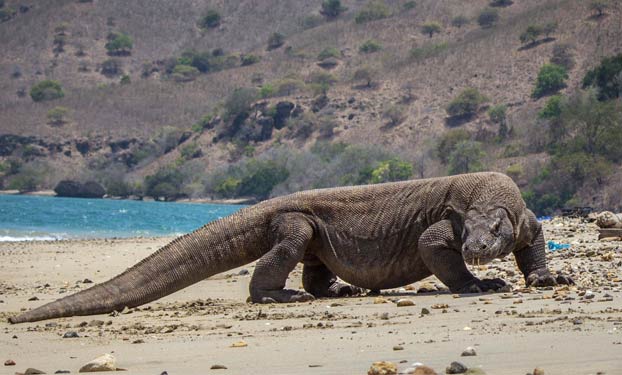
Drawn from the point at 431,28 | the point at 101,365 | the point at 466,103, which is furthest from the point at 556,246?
the point at 431,28

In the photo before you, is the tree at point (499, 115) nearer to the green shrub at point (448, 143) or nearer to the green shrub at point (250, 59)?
the green shrub at point (448, 143)

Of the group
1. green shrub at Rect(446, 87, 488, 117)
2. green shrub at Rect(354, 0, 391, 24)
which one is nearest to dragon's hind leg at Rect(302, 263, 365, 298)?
green shrub at Rect(446, 87, 488, 117)

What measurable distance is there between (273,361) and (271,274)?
457cm

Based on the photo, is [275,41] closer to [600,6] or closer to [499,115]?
[600,6]

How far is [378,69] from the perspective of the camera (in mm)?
114125

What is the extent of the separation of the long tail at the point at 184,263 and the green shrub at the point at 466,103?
8261cm

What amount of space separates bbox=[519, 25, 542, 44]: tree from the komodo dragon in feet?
308

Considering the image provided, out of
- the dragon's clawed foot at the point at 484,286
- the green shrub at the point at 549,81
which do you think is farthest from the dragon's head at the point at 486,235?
the green shrub at the point at 549,81

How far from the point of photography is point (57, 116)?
121 m

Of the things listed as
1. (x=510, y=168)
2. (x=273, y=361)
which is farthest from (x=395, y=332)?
(x=510, y=168)

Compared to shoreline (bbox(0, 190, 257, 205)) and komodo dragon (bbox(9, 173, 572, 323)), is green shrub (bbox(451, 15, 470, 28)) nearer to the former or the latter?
shoreline (bbox(0, 190, 257, 205))

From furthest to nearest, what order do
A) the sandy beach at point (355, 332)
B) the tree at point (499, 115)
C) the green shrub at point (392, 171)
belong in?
the tree at point (499, 115), the green shrub at point (392, 171), the sandy beach at point (355, 332)

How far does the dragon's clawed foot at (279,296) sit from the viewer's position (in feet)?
37.2

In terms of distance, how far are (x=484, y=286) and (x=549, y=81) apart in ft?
268
